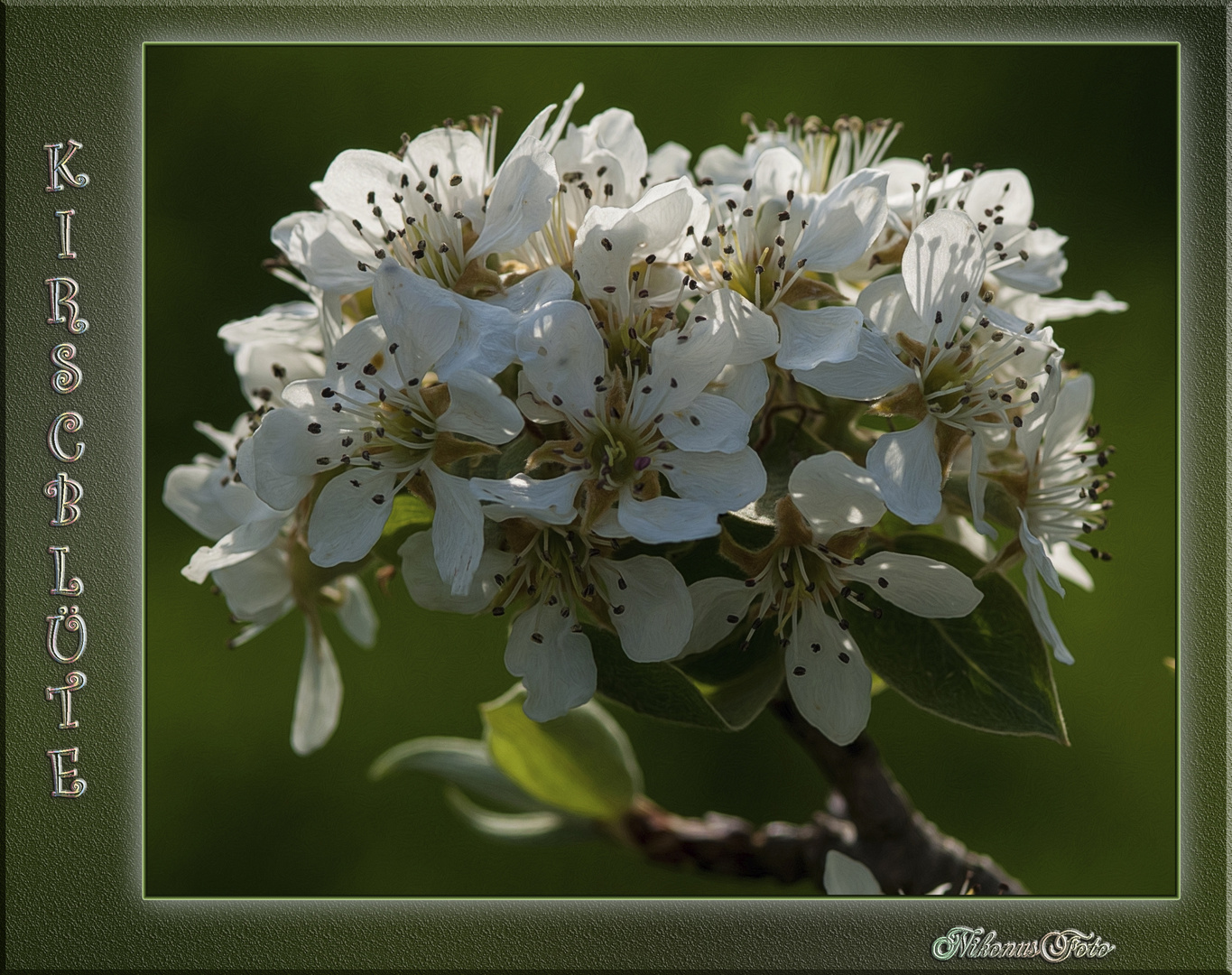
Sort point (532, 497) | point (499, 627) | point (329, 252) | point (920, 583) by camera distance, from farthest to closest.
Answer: point (499, 627) < point (329, 252) < point (920, 583) < point (532, 497)

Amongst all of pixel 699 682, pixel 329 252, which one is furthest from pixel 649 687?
pixel 329 252

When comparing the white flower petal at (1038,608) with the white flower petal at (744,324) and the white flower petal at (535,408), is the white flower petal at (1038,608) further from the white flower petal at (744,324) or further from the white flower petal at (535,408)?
the white flower petal at (535,408)

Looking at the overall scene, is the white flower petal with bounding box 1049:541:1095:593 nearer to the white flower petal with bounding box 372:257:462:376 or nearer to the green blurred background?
the green blurred background

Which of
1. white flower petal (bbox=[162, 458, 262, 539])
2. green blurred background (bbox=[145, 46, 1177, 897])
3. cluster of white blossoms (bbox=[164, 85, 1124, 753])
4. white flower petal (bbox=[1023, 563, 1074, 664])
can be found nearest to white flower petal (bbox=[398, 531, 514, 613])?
cluster of white blossoms (bbox=[164, 85, 1124, 753])

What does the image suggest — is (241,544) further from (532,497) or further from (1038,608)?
(1038,608)

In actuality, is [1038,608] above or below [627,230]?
below
